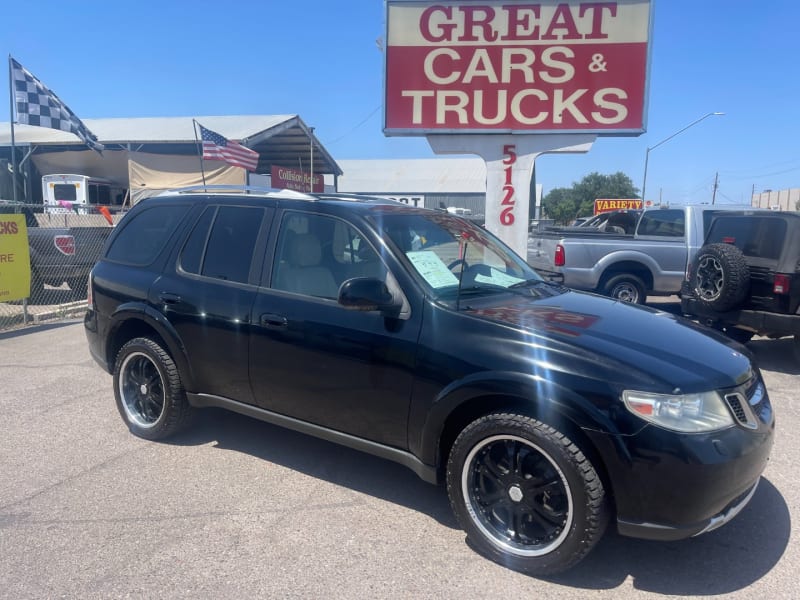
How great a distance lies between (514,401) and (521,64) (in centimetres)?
753

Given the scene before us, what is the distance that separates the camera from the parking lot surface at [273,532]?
9.57 ft

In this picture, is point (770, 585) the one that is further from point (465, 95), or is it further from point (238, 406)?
point (465, 95)

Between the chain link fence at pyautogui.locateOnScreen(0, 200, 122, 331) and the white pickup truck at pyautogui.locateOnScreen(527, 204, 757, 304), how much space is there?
801 cm

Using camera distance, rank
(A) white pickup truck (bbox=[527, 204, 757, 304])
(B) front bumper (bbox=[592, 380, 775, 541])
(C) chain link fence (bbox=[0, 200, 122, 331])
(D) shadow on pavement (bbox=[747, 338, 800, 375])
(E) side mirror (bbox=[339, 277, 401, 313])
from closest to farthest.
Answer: (B) front bumper (bbox=[592, 380, 775, 541]) → (E) side mirror (bbox=[339, 277, 401, 313]) → (D) shadow on pavement (bbox=[747, 338, 800, 375]) → (C) chain link fence (bbox=[0, 200, 122, 331]) → (A) white pickup truck (bbox=[527, 204, 757, 304])

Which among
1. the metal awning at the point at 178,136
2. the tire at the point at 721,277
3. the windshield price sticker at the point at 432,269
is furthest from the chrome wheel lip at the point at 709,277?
the metal awning at the point at 178,136

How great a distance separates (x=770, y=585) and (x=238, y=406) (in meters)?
3.18

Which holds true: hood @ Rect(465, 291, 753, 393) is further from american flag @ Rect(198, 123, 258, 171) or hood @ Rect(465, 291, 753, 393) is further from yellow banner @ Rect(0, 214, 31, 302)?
american flag @ Rect(198, 123, 258, 171)

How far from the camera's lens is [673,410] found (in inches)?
108

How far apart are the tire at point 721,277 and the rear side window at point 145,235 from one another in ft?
18.9

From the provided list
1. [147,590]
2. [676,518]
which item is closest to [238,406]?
[147,590]

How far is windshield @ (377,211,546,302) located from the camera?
141 inches

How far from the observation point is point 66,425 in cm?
501

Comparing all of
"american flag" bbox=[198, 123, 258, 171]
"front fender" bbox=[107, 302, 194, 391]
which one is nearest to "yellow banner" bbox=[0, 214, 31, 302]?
"front fender" bbox=[107, 302, 194, 391]

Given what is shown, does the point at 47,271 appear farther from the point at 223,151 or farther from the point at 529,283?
the point at 529,283
